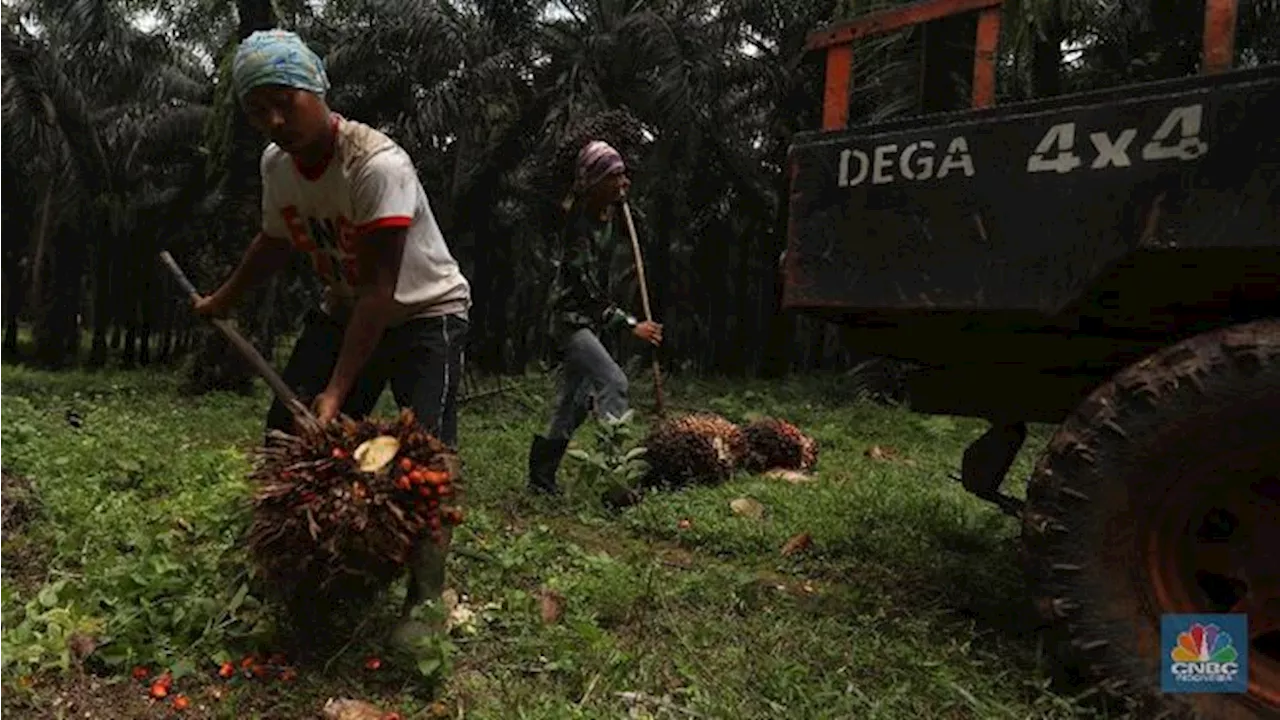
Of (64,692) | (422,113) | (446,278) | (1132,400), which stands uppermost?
(422,113)

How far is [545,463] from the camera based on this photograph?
581 cm

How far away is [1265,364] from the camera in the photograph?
8.42 feet

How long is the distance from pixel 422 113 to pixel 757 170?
5.71 metres

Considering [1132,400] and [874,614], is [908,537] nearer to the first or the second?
[874,614]

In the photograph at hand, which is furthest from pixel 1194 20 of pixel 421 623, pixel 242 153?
pixel 421 623

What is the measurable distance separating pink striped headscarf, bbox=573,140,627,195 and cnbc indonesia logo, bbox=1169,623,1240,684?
142 inches

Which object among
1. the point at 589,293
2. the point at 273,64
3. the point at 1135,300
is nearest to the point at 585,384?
the point at 589,293

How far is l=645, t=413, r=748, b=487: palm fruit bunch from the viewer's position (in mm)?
6184

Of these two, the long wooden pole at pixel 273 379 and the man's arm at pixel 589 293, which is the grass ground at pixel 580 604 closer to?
the long wooden pole at pixel 273 379

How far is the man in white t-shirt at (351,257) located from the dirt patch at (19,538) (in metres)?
1.25

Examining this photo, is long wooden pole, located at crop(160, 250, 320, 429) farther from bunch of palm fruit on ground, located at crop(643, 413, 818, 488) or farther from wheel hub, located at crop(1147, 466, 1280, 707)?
bunch of palm fruit on ground, located at crop(643, 413, 818, 488)

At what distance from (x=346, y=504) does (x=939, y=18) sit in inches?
90.1

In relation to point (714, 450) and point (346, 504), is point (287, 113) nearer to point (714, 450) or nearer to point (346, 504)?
point (346, 504)

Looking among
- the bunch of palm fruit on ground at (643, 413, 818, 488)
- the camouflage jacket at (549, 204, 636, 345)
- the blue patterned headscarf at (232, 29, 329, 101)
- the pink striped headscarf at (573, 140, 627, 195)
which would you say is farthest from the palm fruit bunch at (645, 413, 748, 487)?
the blue patterned headscarf at (232, 29, 329, 101)
